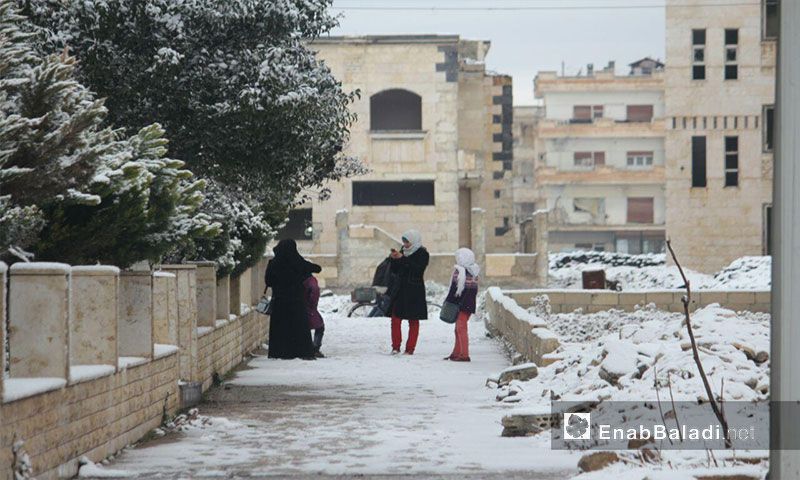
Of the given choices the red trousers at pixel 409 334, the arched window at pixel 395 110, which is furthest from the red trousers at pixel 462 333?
the arched window at pixel 395 110

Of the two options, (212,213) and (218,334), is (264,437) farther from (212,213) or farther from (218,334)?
(212,213)

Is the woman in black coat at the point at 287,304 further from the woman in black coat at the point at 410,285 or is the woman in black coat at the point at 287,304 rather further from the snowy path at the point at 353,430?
the woman in black coat at the point at 410,285

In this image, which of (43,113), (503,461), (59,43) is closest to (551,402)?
(503,461)

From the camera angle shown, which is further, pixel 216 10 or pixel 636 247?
pixel 636 247

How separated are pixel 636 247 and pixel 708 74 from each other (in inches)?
1241

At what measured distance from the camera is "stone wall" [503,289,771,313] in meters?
24.7

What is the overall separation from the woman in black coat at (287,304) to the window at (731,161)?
28635 millimetres

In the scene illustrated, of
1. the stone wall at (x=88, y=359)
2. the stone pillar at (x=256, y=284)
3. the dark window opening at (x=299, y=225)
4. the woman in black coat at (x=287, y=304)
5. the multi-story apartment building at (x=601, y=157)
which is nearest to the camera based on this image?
the stone wall at (x=88, y=359)

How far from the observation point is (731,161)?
42625mm

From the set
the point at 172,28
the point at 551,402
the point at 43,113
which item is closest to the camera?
the point at 43,113

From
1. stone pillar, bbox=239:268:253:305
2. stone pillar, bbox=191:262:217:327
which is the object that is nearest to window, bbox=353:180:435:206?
stone pillar, bbox=239:268:253:305

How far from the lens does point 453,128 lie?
→ 1860 inches

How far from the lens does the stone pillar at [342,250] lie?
42.2m

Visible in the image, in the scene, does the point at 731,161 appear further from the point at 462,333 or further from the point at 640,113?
the point at 640,113
